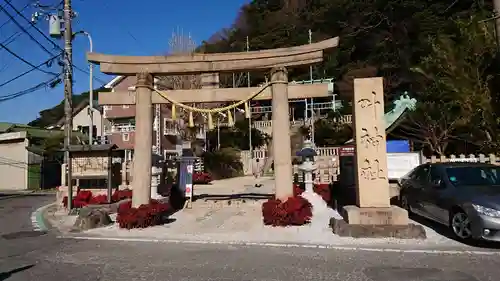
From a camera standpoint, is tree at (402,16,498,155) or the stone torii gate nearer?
the stone torii gate

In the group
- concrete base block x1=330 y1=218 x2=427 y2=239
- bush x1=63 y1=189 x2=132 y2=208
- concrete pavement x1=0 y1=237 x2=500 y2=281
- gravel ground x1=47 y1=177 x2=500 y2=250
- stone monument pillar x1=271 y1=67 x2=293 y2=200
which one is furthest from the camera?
bush x1=63 y1=189 x2=132 y2=208

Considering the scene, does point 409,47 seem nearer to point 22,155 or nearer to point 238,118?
point 238,118

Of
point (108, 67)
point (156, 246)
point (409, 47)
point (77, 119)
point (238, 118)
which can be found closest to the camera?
point (156, 246)

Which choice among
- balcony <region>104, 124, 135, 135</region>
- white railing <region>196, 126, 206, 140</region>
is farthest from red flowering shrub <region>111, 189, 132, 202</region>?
balcony <region>104, 124, 135, 135</region>

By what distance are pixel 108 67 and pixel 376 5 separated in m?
27.3

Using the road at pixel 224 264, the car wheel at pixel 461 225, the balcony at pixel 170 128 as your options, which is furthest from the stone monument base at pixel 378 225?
the balcony at pixel 170 128

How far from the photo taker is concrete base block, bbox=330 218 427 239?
28.1 feet

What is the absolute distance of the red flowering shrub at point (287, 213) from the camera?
10453 mm

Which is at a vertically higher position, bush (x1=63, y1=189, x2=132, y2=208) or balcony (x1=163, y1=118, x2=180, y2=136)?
balcony (x1=163, y1=118, x2=180, y2=136)

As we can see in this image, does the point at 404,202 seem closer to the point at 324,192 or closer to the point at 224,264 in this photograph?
→ the point at 324,192

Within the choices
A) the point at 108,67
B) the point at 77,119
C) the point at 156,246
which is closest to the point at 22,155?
the point at 77,119

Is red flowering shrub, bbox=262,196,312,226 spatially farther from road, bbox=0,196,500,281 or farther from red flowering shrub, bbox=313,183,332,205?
red flowering shrub, bbox=313,183,332,205

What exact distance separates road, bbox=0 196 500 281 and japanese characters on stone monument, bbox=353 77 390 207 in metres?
2.22

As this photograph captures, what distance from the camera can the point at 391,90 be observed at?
106 feet
